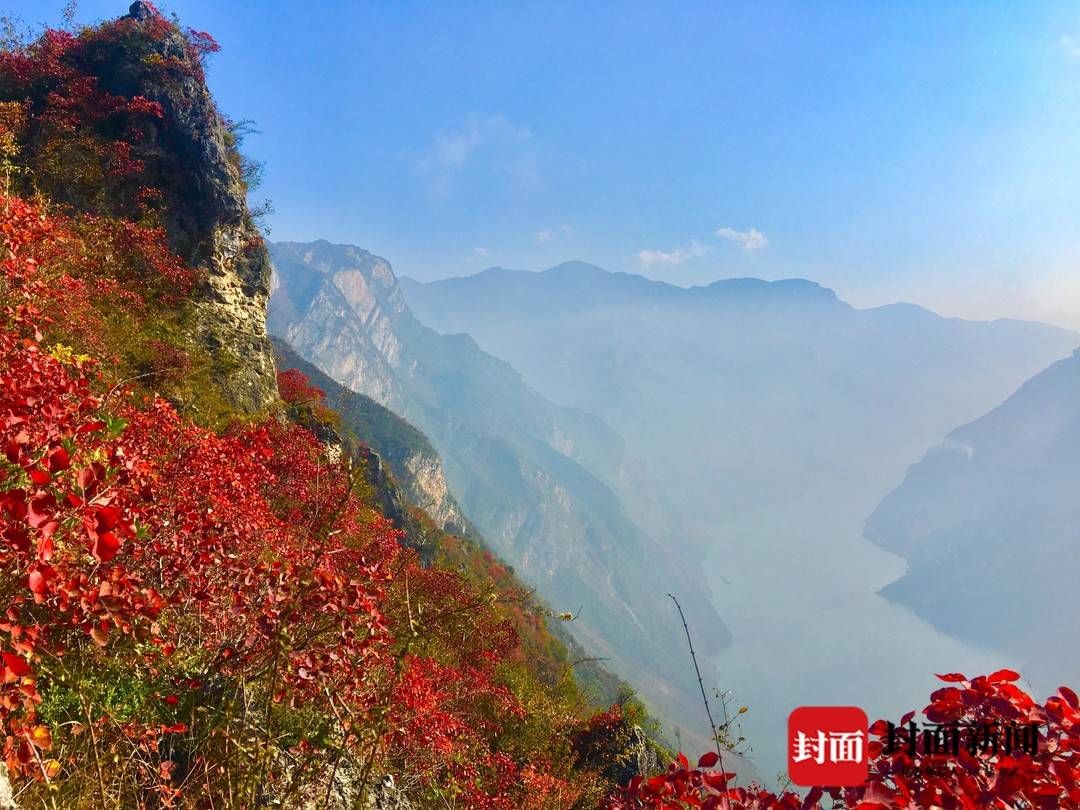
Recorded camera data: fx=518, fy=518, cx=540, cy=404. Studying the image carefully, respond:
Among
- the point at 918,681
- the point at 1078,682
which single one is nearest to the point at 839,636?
the point at 918,681

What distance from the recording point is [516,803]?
29.8 ft

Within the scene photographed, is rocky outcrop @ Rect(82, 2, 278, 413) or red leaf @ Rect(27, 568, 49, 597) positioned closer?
red leaf @ Rect(27, 568, 49, 597)

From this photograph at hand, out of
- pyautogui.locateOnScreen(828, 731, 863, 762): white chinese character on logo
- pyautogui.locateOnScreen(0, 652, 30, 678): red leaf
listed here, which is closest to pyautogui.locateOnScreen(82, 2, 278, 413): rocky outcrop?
pyautogui.locateOnScreen(0, 652, 30, 678): red leaf

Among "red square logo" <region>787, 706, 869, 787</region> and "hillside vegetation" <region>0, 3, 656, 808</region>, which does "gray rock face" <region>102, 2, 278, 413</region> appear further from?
"red square logo" <region>787, 706, 869, 787</region>

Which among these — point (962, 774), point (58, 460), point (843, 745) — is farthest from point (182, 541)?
point (962, 774)

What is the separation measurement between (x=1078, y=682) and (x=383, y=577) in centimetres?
20936

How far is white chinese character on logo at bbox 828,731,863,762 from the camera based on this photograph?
9.23 ft

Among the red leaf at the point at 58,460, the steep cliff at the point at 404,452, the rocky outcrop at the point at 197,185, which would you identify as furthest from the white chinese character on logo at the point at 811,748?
the steep cliff at the point at 404,452

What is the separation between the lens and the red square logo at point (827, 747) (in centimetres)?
270

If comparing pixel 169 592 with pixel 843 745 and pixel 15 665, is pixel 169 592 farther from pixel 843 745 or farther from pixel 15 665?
pixel 843 745

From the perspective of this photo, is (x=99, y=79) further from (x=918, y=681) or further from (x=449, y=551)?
(x=918, y=681)

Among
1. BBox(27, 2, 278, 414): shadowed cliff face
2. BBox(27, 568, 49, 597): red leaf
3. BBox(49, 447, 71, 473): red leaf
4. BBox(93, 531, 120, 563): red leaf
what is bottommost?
BBox(27, 568, 49, 597): red leaf

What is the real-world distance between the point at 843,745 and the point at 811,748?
0.55ft

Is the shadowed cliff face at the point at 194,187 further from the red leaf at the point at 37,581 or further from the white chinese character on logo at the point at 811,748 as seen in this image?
the white chinese character on logo at the point at 811,748
